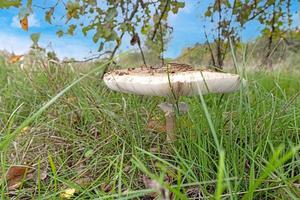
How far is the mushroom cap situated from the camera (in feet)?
4.81

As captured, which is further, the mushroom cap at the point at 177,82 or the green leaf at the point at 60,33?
the green leaf at the point at 60,33

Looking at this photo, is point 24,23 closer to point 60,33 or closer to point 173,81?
point 60,33

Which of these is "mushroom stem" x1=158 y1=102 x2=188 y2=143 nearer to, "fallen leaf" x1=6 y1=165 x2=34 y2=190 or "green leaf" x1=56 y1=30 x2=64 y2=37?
"fallen leaf" x1=6 y1=165 x2=34 y2=190

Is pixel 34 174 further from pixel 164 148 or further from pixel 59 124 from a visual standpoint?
pixel 164 148

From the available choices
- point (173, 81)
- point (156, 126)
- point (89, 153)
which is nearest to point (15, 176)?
point (89, 153)

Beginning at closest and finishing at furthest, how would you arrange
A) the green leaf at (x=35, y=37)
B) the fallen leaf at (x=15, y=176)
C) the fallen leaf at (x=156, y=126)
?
the fallen leaf at (x=15, y=176) < the fallen leaf at (x=156, y=126) < the green leaf at (x=35, y=37)

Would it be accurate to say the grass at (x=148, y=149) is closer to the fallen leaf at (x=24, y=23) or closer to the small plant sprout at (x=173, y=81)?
the small plant sprout at (x=173, y=81)

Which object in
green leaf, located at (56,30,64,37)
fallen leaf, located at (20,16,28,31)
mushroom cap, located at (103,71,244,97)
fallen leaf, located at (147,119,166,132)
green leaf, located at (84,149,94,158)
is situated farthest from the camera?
green leaf, located at (56,30,64,37)

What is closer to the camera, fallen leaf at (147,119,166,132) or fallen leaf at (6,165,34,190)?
fallen leaf at (6,165,34,190)

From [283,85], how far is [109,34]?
2090 mm

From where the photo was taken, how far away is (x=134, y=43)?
2.82 m

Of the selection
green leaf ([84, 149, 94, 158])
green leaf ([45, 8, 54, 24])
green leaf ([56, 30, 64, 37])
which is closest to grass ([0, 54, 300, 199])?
green leaf ([84, 149, 94, 158])

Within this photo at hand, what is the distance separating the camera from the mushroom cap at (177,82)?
57.7 inches

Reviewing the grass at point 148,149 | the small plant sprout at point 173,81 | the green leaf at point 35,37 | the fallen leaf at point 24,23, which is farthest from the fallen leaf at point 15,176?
the green leaf at point 35,37
